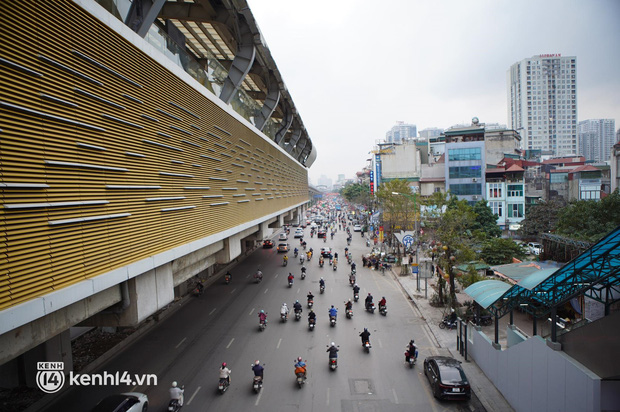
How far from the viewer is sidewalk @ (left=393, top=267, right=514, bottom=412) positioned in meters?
10.5

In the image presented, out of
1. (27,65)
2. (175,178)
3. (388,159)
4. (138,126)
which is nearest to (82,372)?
(175,178)

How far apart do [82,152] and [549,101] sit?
5359 inches

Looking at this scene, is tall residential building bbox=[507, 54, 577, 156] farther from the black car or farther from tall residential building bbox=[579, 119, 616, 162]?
the black car

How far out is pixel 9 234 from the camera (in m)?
4.93

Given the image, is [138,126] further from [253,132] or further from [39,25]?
[253,132]

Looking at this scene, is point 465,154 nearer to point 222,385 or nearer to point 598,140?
point 222,385

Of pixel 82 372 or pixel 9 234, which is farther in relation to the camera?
pixel 82 372

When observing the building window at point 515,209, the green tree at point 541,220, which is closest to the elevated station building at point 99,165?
the green tree at point 541,220

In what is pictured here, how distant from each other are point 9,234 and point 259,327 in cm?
1343

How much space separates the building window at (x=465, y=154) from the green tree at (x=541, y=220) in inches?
576

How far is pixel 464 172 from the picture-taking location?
52.6 m

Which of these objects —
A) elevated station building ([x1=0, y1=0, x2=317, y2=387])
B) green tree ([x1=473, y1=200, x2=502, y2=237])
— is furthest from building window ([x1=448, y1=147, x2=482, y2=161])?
elevated station building ([x1=0, y1=0, x2=317, y2=387])

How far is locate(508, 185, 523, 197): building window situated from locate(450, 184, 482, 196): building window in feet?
12.5

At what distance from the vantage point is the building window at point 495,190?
5006 cm
